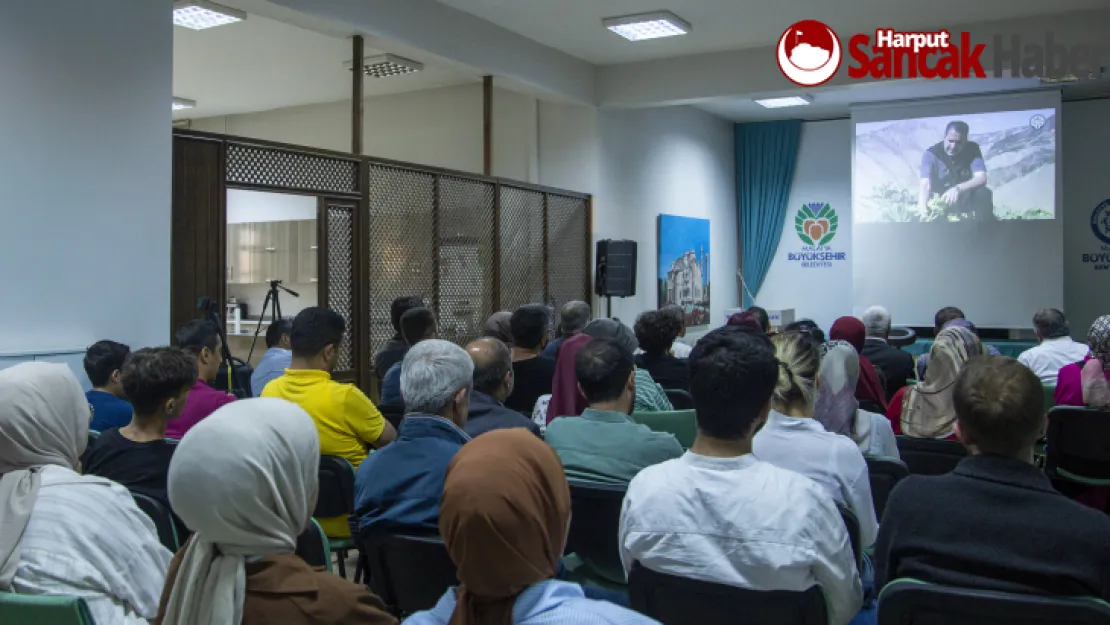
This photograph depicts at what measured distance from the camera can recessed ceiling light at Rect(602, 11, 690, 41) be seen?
23.8 feet

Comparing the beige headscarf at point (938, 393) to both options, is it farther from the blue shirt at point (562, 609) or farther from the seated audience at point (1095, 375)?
the blue shirt at point (562, 609)

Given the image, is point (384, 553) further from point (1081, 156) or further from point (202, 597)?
point (1081, 156)

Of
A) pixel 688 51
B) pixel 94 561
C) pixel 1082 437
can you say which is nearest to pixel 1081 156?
pixel 688 51

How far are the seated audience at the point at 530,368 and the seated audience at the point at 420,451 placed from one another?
1850 mm

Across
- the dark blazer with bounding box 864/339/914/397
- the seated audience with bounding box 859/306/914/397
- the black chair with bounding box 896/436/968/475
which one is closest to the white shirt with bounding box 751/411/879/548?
the black chair with bounding box 896/436/968/475

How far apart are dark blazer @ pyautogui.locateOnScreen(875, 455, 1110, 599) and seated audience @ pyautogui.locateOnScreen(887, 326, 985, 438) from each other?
175cm

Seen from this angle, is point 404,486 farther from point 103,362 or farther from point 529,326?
point 529,326

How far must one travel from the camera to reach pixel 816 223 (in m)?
11.5

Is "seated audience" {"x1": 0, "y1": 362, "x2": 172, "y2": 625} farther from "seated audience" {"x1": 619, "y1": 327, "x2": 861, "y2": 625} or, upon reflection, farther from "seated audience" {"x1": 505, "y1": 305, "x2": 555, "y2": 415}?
"seated audience" {"x1": 505, "y1": 305, "x2": 555, "y2": 415}

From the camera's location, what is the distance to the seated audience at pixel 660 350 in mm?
4542

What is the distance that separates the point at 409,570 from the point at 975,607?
3.95 feet

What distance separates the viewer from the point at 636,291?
943cm

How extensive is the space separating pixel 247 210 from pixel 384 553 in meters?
9.72

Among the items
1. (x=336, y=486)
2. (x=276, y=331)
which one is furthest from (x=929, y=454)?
(x=276, y=331)
